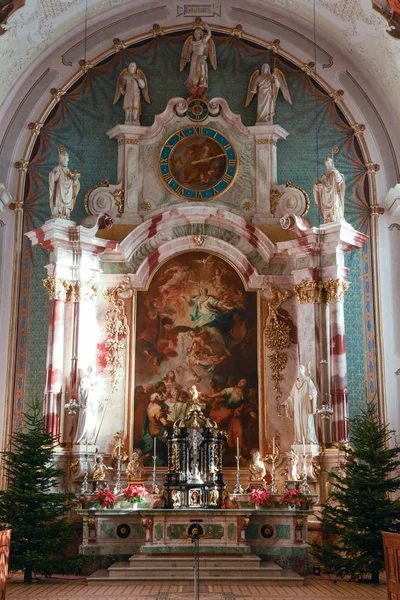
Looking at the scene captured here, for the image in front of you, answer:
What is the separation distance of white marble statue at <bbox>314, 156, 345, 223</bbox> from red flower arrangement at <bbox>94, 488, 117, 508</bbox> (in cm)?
707

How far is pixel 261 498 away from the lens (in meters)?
15.4

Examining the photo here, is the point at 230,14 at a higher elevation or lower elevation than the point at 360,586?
higher

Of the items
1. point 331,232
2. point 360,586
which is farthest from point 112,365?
point 360,586

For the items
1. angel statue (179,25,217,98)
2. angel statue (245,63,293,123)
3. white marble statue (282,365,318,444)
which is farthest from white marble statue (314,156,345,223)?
angel statue (179,25,217,98)

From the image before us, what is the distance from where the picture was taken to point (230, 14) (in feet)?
64.6

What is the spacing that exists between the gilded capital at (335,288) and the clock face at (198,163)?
3231 millimetres

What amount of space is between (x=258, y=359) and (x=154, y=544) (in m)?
4.78

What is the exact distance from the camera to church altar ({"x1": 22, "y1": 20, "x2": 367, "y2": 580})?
55.5 ft

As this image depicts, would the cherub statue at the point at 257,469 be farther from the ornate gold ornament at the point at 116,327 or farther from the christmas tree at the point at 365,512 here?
the ornate gold ornament at the point at 116,327

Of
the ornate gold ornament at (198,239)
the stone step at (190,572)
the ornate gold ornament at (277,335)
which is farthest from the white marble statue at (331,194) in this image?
the stone step at (190,572)

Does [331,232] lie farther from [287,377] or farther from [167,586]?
[167,586]

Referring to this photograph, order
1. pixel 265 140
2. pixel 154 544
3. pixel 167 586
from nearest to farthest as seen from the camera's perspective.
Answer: pixel 167 586, pixel 154 544, pixel 265 140

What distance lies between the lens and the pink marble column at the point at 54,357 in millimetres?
16891

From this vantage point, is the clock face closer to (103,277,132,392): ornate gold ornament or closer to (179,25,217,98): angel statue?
(179,25,217,98): angel statue
